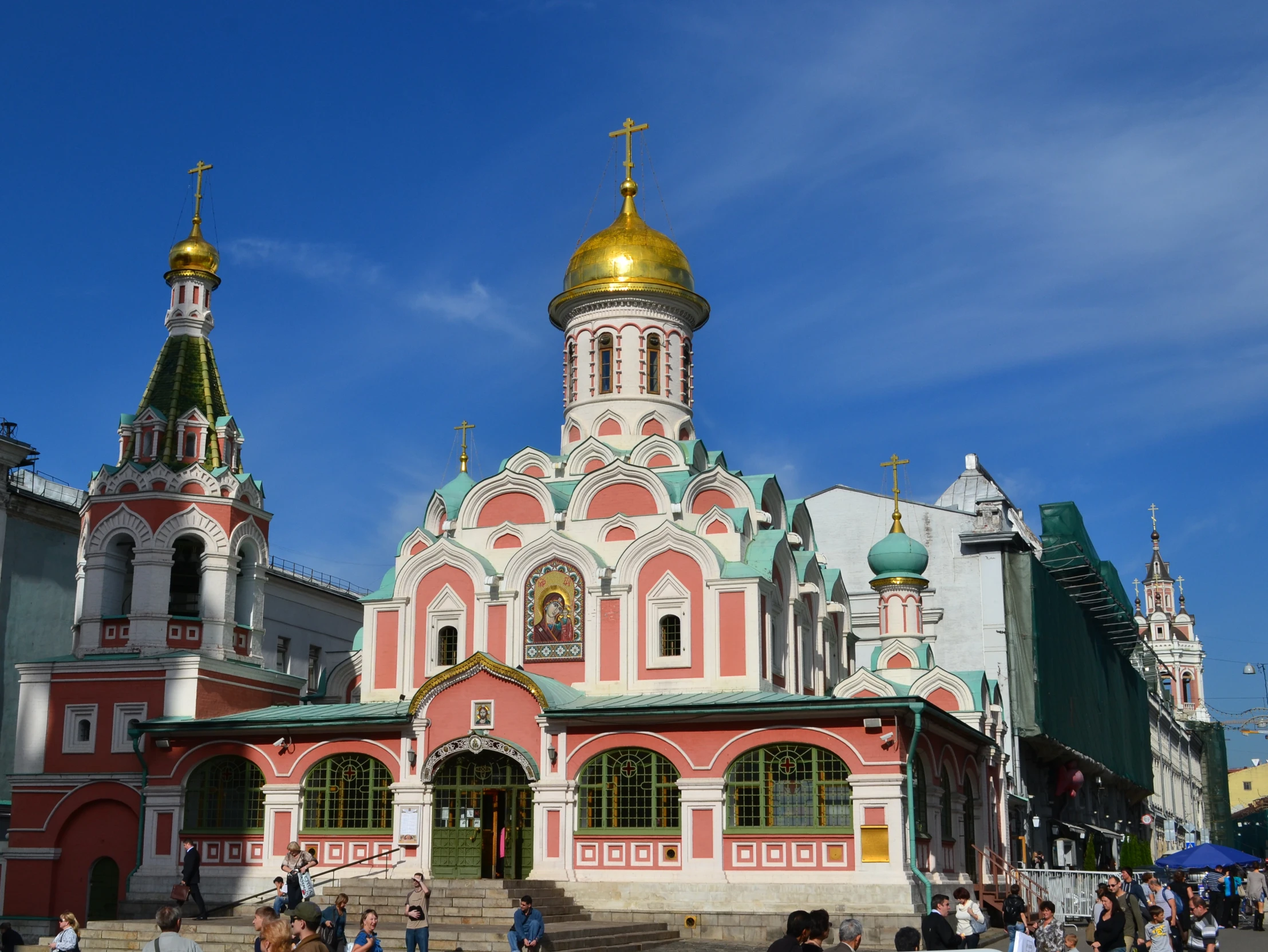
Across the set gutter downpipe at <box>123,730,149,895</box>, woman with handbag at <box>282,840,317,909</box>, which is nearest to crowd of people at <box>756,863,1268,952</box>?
woman with handbag at <box>282,840,317,909</box>

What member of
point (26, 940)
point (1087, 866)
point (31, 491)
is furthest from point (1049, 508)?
point (26, 940)

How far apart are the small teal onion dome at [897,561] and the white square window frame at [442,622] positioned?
910 centimetres

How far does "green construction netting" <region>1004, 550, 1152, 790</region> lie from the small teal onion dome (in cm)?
917

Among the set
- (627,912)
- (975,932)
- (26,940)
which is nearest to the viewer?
(975,932)

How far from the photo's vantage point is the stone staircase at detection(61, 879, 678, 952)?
57.2ft

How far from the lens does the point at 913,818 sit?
1967cm

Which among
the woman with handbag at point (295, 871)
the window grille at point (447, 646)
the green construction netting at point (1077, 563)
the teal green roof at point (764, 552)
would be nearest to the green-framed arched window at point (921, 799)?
the teal green roof at point (764, 552)

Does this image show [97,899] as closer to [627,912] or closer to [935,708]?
[627,912]

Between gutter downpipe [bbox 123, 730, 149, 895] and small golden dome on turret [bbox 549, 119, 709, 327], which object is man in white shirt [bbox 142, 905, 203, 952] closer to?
gutter downpipe [bbox 123, 730, 149, 895]

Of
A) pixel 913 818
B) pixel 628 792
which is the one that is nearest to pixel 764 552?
pixel 628 792

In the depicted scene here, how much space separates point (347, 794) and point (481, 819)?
2232mm

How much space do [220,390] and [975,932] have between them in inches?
674

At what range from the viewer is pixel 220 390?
86.2ft

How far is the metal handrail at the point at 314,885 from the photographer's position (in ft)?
70.6
